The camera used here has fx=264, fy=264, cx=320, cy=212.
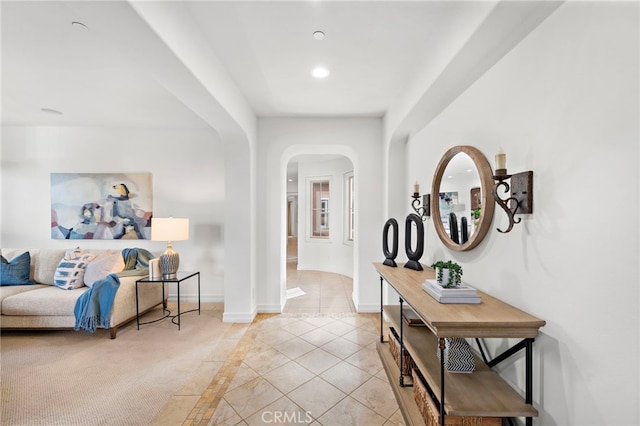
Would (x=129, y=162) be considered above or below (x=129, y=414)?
above

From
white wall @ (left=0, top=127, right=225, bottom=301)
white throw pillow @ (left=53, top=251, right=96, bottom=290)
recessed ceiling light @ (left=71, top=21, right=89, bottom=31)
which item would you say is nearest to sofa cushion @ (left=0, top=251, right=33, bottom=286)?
white throw pillow @ (left=53, top=251, right=96, bottom=290)

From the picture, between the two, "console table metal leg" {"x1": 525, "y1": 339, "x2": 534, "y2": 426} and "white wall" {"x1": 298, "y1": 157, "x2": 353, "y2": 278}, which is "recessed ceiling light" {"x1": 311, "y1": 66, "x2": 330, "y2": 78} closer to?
"console table metal leg" {"x1": 525, "y1": 339, "x2": 534, "y2": 426}

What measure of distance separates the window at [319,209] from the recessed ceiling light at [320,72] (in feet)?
13.0

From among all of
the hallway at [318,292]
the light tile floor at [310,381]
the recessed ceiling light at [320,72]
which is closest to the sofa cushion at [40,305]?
the light tile floor at [310,381]

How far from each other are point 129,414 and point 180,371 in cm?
47

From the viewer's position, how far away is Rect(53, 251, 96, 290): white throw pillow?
2967 millimetres

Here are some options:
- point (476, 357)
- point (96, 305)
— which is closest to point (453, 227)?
point (476, 357)

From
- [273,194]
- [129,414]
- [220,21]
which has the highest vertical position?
[220,21]

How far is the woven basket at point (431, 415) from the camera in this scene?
4.26 feet

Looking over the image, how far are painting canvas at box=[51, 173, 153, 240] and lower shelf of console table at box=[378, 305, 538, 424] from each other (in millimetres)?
3867

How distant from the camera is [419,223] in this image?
2154 mm

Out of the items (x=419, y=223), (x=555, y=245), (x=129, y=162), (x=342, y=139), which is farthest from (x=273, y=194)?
(x=555, y=245)

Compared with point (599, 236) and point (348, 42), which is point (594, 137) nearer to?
point (599, 236)

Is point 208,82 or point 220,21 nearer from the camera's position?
point 220,21
